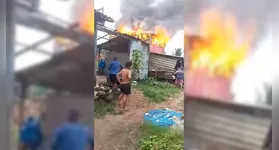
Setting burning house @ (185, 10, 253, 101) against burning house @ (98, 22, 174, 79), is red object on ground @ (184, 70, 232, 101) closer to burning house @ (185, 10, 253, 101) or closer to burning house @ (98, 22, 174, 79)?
burning house @ (185, 10, 253, 101)

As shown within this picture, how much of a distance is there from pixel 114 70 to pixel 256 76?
7.86 ft

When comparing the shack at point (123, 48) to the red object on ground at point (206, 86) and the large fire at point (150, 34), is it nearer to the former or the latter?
the large fire at point (150, 34)

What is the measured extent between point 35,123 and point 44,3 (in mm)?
466

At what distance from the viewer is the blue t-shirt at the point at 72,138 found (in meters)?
1.20

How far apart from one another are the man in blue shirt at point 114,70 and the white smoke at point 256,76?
7.64 feet

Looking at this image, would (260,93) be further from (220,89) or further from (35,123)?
(35,123)

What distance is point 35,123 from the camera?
46.8 inches

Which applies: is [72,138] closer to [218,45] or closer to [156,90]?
[218,45]

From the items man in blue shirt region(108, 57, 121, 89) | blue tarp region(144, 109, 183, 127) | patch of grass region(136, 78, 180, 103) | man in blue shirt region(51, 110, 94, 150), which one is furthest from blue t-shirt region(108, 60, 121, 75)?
man in blue shirt region(51, 110, 94, 150)

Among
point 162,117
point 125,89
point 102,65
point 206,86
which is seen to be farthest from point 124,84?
point 206,86

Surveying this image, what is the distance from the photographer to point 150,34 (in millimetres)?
3629

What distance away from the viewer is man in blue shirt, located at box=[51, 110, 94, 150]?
1.20 meters

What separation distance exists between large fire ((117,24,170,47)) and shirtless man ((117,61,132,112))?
1.14ft

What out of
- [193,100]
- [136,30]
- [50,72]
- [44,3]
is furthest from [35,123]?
[136,30]
